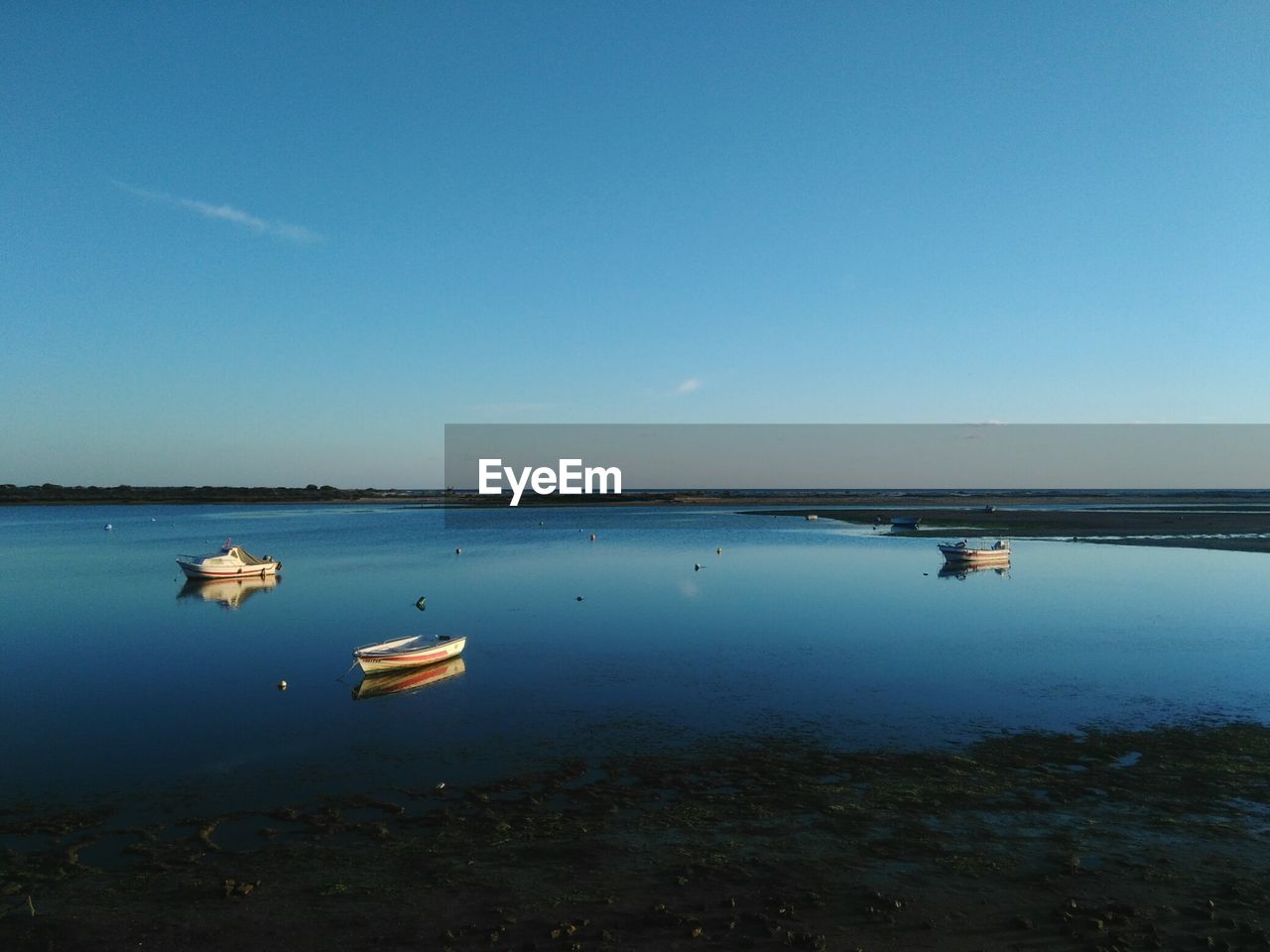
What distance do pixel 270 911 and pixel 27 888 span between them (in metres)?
3.49

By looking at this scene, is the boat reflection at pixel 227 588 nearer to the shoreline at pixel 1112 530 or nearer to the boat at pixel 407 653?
the boat at pixel 407 653

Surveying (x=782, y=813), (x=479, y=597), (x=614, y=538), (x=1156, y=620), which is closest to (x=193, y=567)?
(x=479, y=597)

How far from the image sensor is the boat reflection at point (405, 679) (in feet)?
69.9

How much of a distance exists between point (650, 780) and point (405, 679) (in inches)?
422

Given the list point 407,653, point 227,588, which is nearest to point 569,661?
point 407,653

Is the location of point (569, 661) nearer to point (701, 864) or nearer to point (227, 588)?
point (701, 864)

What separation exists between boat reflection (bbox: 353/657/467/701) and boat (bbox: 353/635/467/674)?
0.18m

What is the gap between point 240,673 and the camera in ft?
75.8

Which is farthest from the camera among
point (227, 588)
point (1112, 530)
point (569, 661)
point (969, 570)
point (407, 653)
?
point (1112, 530)

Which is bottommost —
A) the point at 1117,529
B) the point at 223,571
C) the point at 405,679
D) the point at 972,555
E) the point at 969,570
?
the point at 405,679

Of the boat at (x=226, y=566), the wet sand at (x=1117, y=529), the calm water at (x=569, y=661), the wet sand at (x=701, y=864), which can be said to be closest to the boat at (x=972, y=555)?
the calm water at (x=569, y=661)

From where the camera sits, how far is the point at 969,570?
47.6m

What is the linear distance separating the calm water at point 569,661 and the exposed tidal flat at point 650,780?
0.16 metres

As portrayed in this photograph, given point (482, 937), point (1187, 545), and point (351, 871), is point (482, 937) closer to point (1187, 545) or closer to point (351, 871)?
point (351, 871)
